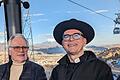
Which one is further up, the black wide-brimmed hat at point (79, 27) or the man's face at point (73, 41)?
the black wide-brimmed hat at point (79, 27)

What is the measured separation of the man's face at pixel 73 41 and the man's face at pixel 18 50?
0.25 meters

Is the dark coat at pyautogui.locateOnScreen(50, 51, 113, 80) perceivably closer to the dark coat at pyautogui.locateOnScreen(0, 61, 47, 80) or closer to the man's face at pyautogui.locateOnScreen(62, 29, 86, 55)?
the man's face at pyautogui.locateOnScreen(62, 29, 86, 55)

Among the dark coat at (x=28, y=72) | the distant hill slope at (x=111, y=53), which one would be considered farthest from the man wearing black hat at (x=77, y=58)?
the distant hill slope at (x=111, y=53)

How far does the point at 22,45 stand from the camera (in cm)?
166

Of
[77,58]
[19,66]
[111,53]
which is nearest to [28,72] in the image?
[19,66]

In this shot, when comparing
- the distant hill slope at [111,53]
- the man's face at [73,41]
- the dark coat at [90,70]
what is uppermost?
the man's face at [73,41]

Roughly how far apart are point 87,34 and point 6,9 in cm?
123

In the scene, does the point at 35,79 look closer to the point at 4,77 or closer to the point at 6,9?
the point at 4,77

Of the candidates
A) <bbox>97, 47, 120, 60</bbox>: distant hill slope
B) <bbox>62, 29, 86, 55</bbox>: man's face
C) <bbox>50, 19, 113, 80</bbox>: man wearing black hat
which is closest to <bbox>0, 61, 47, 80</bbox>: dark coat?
<bbox>50, 19, 113, 80</bbox>: man wearing black hat

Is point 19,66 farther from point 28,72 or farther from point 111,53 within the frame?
point 111,53

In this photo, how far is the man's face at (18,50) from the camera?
64.8 inches

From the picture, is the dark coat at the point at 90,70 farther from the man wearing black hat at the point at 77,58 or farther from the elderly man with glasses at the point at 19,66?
the elderly man with glasses at the point at 19,66

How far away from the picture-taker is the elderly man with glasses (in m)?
1.65

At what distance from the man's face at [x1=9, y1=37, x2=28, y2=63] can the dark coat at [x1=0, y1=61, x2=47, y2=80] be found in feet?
0.15
